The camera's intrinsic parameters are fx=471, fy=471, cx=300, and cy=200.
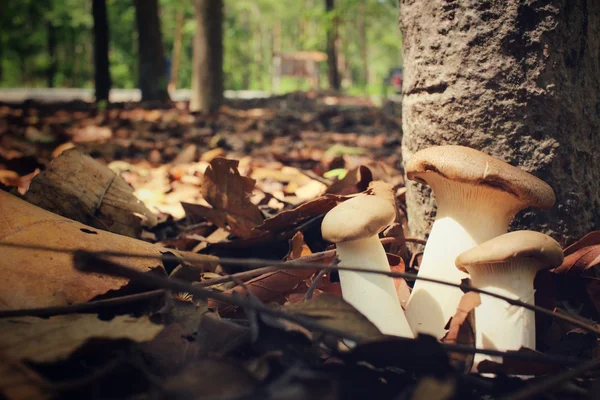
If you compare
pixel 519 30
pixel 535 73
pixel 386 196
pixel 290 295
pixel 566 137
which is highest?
pixel 519 30

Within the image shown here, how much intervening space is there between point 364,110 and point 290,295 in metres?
6.59

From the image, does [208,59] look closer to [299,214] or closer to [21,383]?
[299,214]

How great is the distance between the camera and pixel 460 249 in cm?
156

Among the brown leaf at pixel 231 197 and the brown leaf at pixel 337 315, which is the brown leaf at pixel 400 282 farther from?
the brown leaf at pixel 231 197

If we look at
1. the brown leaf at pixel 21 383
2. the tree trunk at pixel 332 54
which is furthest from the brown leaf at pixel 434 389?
the tree trunk at pixel 332 54

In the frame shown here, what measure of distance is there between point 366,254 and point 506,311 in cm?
43

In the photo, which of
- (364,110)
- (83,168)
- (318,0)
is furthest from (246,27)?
(83,168)

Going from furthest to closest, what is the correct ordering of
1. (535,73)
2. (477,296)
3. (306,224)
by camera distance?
(306,224) < (535,73) < (477,296)

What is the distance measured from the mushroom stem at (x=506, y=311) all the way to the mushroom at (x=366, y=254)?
22 centimetres

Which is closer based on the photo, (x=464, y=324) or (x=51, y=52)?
(x=464, y=324)

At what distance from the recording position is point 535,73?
1.63 m

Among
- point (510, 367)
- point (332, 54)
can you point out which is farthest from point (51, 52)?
point (510, 367)

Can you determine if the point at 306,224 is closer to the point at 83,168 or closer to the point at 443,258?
the point at 443,258

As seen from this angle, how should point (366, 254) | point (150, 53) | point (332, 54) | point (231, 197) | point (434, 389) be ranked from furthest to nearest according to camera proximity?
1. point (332, 54)
2. point (150, 53)
3. point (231, 197)
4. point (366, 254)
5. point (434, 389)
